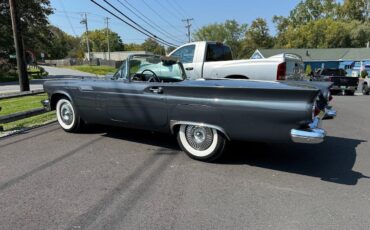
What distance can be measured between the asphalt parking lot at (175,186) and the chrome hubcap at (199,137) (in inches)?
10.7

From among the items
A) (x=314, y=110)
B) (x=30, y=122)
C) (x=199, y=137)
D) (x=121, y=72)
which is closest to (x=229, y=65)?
(x=121, y=72)

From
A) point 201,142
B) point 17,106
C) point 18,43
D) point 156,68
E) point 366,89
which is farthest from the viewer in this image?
point 366,89

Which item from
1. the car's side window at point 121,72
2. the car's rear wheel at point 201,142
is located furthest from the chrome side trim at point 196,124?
the car's side window at point 121,72

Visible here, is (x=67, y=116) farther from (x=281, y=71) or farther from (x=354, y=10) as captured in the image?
(x=354, y=10)

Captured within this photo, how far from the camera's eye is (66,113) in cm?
709

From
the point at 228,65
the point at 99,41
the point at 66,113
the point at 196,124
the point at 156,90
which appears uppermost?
the point at 99,41

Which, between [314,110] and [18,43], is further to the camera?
[18,43]

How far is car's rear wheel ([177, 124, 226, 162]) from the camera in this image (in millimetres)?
5070

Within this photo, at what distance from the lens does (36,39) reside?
39219 millimetres

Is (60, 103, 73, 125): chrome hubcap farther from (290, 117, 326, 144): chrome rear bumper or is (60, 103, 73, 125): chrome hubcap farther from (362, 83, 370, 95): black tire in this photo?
(362, 83, 370, 95): black tire

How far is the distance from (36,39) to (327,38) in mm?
59945

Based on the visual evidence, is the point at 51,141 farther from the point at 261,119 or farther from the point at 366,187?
the point at 366,187

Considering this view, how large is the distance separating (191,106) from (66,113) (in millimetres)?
3147

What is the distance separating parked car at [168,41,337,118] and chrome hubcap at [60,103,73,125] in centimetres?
358
